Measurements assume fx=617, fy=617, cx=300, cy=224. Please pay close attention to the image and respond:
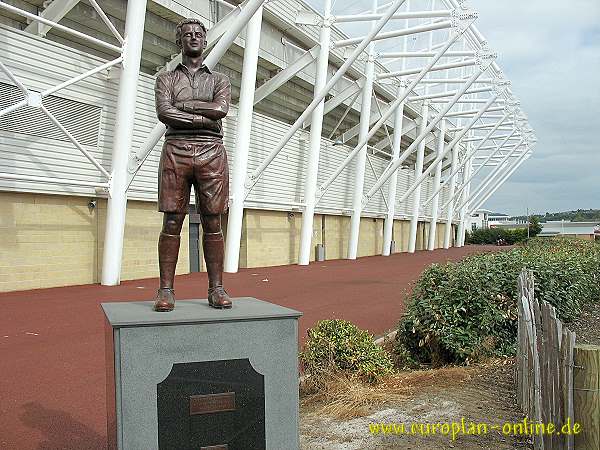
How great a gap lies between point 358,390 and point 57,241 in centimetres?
1226

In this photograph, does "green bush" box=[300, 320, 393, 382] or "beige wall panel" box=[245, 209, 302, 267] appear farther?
"beige wall panel" box=[245, 209, 302, 267]

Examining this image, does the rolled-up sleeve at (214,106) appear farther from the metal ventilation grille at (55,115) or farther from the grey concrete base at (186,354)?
the metal ventilation grille at (55,115)

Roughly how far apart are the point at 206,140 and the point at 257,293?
11.0 meters

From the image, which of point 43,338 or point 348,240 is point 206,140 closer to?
point 43,338

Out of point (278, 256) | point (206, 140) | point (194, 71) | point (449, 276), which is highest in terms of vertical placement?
point (194, 71)

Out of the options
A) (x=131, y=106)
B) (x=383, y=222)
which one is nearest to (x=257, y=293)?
(x=131, y=106)

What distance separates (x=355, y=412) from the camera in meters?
5.68

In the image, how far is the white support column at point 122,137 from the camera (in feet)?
49.9

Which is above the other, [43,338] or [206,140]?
[206,140]

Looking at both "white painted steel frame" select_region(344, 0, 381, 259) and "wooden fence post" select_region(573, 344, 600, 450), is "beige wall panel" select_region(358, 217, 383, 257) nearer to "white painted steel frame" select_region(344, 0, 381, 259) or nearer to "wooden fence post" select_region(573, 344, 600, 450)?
"white painted steel frame" select_region(344, 0, 381, 259)

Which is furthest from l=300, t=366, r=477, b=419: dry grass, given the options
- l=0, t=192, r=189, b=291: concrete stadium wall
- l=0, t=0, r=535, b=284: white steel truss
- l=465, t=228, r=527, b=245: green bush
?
l=465, t=228, r=527, b=245: green bush

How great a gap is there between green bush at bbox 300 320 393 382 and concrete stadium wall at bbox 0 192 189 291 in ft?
35.8

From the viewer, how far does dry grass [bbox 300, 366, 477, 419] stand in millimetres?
5803

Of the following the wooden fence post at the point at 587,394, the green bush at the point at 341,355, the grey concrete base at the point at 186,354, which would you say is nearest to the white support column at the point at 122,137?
the green bush at the point at 341,355
